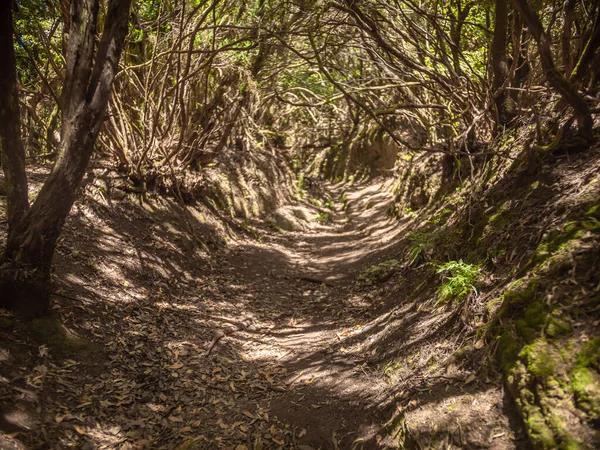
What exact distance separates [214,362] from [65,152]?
2.52 metres

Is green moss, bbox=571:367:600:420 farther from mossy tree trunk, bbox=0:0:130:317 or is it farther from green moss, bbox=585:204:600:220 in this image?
mossy tree trunk, bbox=0:0:130:317

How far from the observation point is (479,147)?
20.4ft

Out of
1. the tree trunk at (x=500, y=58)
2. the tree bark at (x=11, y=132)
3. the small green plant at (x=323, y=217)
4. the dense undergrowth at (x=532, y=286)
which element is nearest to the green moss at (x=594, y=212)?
the dense undergrowth at (x=532, y=286)

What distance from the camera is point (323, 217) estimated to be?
39.6 feet

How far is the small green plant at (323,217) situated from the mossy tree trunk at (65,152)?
28.6ft

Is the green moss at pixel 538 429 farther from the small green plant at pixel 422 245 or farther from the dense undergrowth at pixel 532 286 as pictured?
the small green plant at pixel 422 245

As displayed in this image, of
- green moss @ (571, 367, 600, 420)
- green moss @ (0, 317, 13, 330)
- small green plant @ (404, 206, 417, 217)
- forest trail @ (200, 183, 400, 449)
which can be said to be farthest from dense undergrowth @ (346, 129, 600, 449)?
green moss @ (0, 317, 13, 330)

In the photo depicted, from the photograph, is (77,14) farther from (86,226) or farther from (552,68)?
(552,68)

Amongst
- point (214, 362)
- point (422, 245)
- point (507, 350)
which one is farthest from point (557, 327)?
point (214, 362)

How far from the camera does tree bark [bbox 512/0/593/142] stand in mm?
2785

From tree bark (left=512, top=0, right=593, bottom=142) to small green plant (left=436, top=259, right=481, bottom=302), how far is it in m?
1.61

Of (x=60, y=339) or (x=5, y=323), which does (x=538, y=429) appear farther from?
(x=5, y=323)

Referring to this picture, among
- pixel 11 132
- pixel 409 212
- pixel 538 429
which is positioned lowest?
pixel 538 429

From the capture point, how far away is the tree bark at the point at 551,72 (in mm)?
2785
